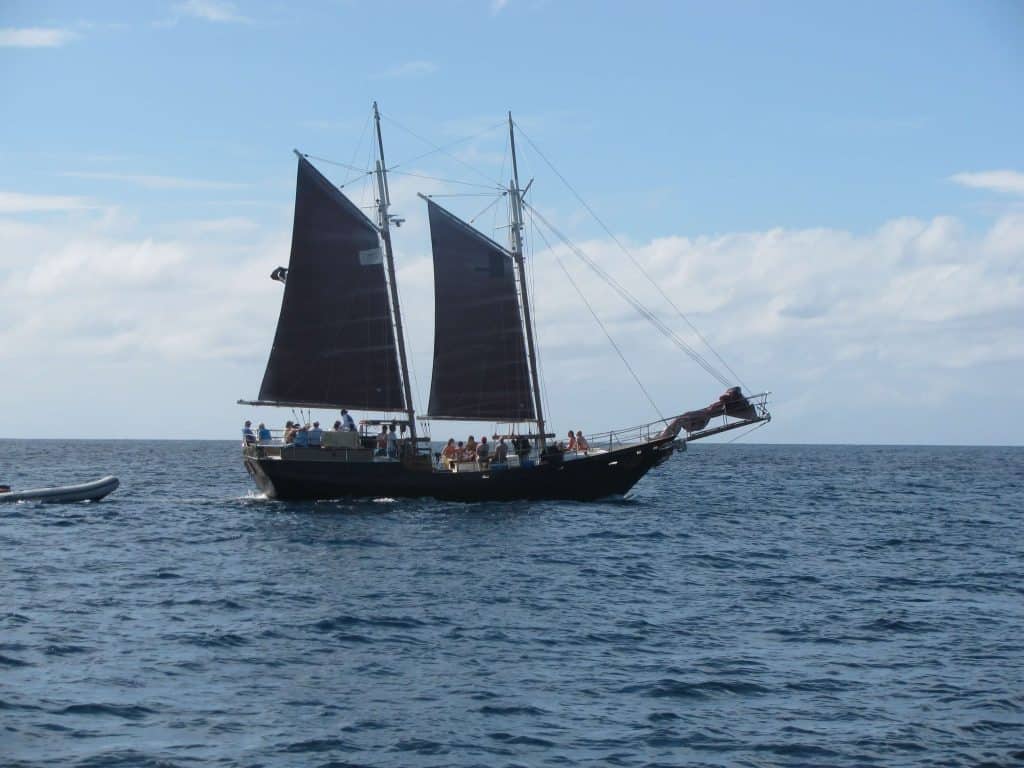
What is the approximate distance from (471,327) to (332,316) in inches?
248

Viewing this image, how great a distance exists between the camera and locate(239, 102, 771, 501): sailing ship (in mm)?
51625

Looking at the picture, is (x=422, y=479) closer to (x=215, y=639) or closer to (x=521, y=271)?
(x=521, y=271)

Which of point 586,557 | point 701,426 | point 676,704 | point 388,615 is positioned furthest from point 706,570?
point 701,426

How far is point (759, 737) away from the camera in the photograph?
57.3ft

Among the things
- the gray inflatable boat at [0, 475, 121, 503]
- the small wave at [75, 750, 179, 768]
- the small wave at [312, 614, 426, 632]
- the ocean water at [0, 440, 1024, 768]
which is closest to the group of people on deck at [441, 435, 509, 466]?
the ocean water at [0, 440, 1024, 768]

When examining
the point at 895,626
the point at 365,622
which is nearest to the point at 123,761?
the point at 365,622

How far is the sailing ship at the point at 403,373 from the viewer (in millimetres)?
51625

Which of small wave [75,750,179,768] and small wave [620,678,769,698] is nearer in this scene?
small wave [75,750,179,768]

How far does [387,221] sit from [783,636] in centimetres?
3521

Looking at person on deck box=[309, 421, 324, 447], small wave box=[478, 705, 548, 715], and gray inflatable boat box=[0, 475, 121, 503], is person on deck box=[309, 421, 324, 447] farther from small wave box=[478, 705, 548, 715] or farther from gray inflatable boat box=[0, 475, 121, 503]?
small wave box=[478, 705, 548, 715]

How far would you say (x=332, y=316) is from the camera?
52.5m

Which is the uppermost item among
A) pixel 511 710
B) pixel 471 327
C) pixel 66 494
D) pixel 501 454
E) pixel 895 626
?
pixel 471 327

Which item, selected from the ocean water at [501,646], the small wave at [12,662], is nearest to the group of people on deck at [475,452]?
the ocean water at [501,646]

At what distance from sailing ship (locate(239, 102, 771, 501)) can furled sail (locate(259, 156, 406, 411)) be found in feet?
0.17
